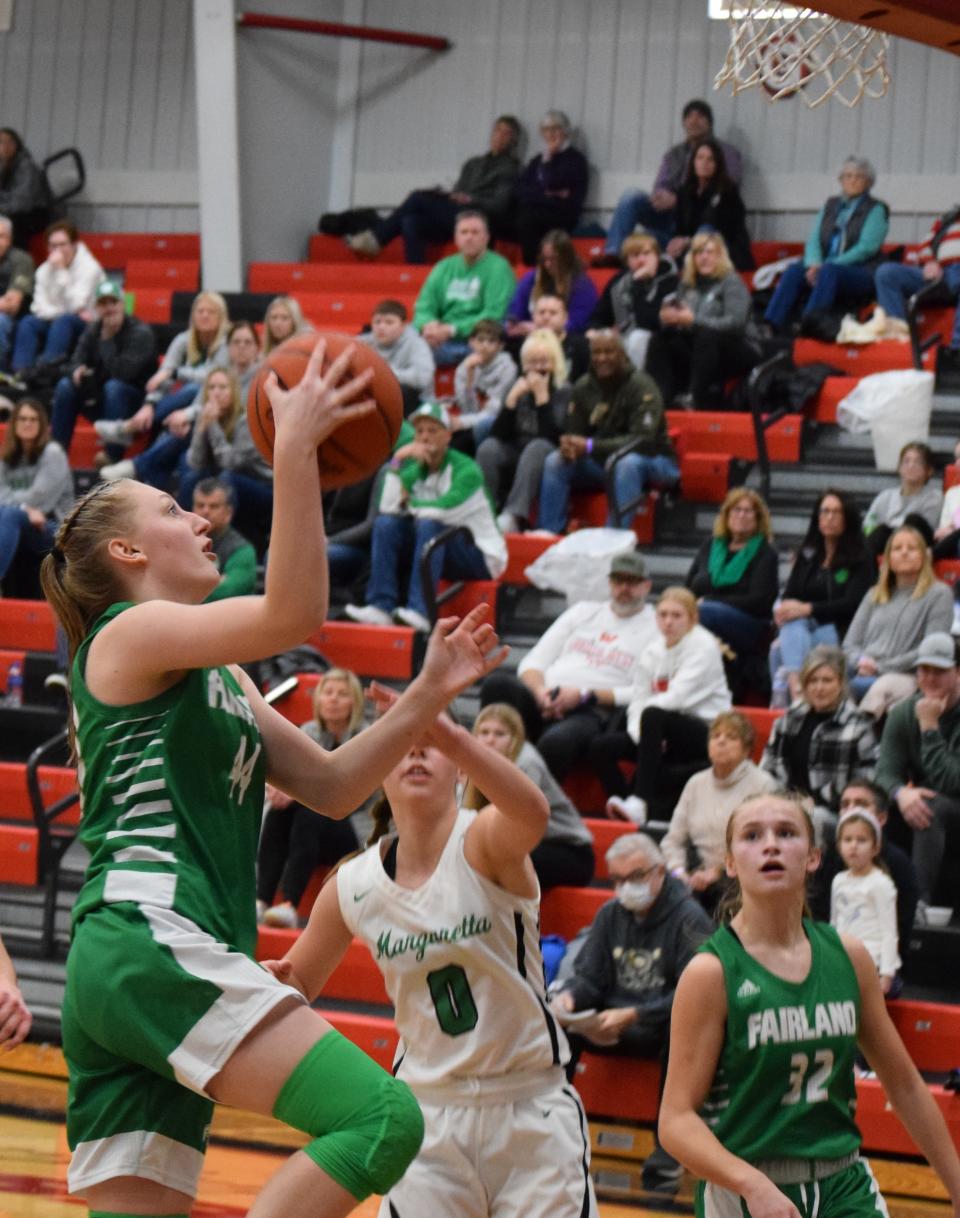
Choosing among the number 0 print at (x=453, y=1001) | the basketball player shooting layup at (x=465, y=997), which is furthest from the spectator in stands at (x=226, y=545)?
the number 0 print at (x=453, y=1001)

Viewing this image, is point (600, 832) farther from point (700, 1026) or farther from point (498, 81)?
point (498, 81)

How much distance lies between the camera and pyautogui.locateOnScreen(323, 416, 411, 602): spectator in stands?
10633mm

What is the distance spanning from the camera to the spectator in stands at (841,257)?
12.1 metres

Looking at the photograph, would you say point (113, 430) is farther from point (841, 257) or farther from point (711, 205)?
point (841, 257)

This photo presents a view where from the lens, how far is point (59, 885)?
935 centimetres

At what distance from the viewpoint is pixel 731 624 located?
30.4 feet

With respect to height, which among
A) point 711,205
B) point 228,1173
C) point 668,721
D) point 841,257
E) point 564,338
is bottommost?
point 228,1173

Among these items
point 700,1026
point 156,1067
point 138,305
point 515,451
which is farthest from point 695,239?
point 156,1067

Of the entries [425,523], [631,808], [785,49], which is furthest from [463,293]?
[785,49]

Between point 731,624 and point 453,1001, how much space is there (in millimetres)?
5444

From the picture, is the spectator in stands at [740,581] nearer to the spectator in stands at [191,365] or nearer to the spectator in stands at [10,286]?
the spectator in stands at [191,365]

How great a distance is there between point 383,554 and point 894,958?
4.10m

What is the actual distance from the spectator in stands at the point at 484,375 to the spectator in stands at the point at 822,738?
3.76m

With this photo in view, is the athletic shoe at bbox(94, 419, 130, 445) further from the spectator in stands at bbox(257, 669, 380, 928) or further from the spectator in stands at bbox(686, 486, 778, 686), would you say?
the spectator in stands at bbox(686, 486, 778, 686)
